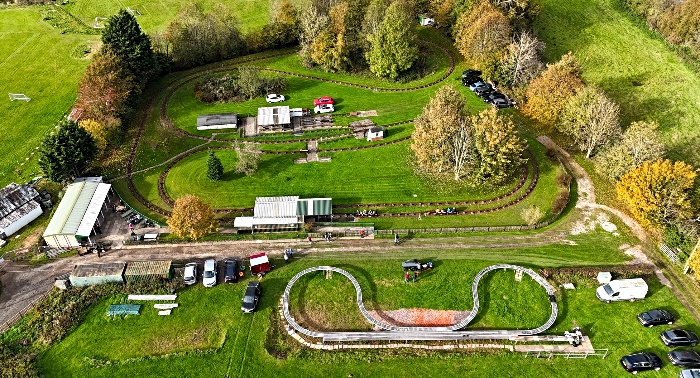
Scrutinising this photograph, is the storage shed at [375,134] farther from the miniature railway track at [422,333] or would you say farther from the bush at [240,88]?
the miniature railway track at [422,333]

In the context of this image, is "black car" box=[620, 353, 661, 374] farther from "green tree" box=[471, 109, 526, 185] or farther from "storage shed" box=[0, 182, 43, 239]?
"storage shed" box=[0, 182, 43, 239]

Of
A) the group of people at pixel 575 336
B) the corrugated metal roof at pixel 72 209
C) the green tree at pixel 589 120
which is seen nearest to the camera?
the group of people at pixel 575 336

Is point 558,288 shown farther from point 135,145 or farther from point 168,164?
point 135,145

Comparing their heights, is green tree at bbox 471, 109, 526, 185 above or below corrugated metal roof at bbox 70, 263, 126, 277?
above

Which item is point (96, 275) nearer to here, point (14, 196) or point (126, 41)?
point (14, 196)

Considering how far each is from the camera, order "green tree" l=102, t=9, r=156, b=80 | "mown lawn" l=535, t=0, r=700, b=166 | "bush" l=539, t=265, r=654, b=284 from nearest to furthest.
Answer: "bush" l=539, t=265, r=654, b=284
"mown lawn" l=535, t=0, r=700, b=166
"green tree" l=102, t=9, r=156, b=80

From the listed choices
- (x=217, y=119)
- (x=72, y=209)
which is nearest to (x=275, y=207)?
(x=217, y=119)

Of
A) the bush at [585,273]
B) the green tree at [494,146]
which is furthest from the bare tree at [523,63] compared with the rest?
the bush at [585,273]

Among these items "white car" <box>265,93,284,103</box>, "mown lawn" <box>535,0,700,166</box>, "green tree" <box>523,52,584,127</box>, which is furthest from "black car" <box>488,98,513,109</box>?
"white car" <box>265,93,284,103</box>
